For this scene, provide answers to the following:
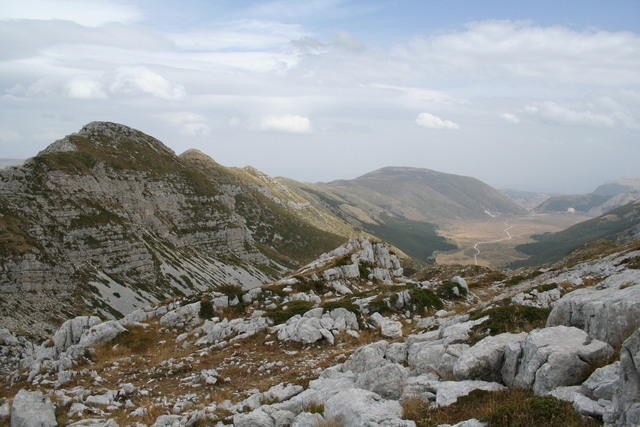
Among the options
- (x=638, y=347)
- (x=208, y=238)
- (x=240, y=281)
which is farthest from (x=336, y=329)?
(x=208, y=238)

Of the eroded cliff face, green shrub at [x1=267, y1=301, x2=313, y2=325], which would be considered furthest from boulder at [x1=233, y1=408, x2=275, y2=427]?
the eroded cliff face

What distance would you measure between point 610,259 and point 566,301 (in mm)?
46291

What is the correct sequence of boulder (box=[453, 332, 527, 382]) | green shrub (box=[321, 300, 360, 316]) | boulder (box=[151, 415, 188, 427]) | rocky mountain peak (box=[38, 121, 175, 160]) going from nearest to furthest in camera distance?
boulder (box=[453, 332, 527, 382])
boulder (box=[151, 415, 188, 427])
green shrub (box=[321, 300, 360, 316])
rocky mountain peak (box=[38, 121, 175, 160])

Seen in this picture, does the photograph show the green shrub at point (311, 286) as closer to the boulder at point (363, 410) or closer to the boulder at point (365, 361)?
the boulder at point (365, 361)

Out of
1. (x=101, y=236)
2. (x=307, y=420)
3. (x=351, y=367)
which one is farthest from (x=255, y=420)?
(x=101, y=236)

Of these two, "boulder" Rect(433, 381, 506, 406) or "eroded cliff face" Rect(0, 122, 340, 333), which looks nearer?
"boulder" Rect(433, 381, 506, 406)

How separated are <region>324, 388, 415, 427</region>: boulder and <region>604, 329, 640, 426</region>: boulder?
15.6ft

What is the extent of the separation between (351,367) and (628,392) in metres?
11.8

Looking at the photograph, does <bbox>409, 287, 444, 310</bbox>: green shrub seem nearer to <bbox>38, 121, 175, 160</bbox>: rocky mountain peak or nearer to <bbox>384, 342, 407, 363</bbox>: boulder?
<bbox>384, 342, 407, 363</bbox>: boulder

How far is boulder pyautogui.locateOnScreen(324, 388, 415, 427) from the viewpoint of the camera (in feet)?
35.9

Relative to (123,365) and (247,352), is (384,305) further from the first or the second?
(123,365)

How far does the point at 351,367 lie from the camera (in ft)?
59.8

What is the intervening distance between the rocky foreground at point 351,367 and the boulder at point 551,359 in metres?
0.04

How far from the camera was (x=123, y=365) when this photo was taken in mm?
27250
